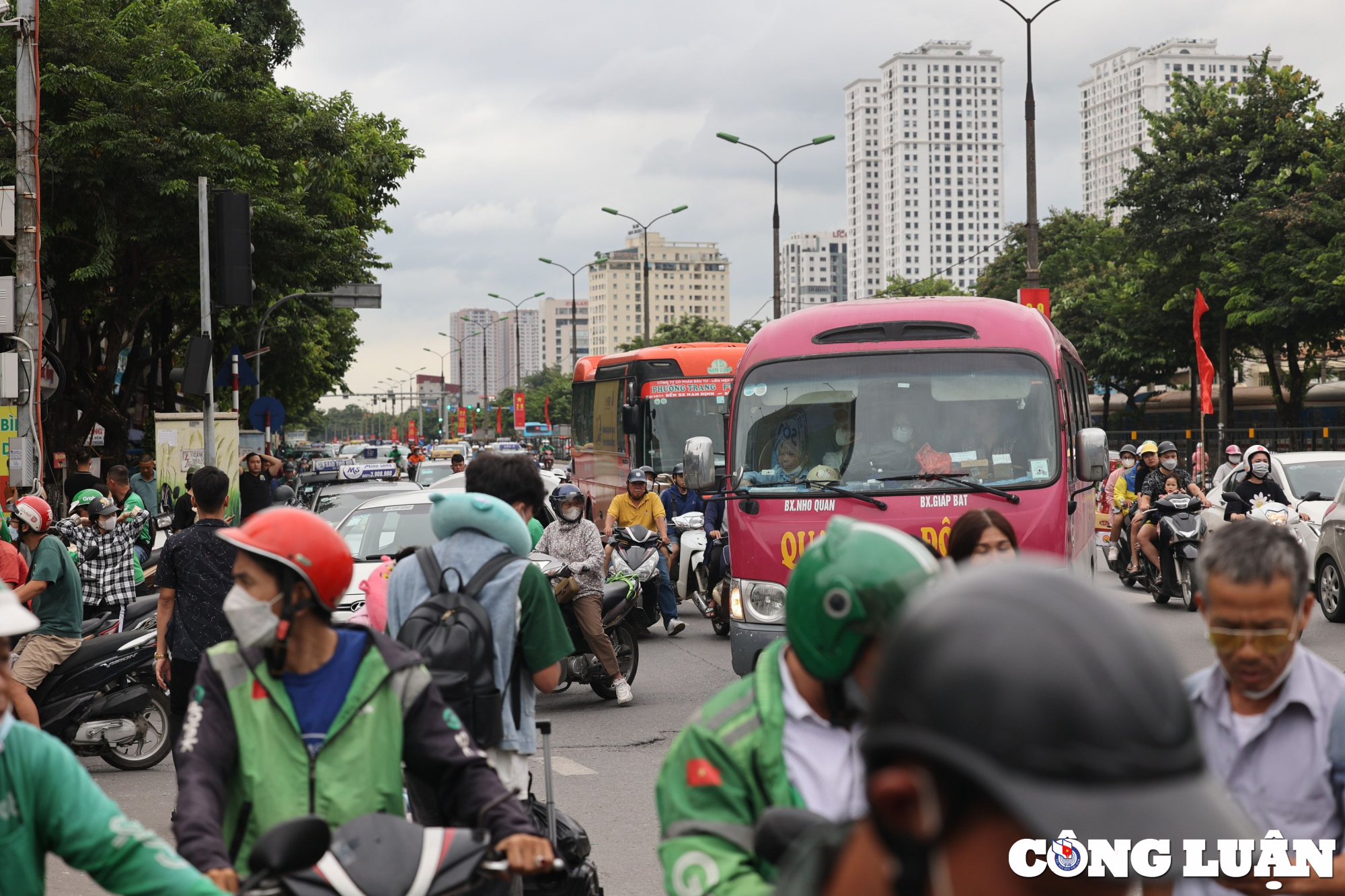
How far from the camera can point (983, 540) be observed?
382 centimetres

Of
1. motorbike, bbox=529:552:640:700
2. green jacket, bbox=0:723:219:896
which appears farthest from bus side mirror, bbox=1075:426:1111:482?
green jacket, bbox=0:723:219:896

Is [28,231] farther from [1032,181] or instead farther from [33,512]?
[1032,181]

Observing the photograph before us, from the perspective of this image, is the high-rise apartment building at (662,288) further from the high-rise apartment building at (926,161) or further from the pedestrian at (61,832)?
the pedestrian at (61,832)

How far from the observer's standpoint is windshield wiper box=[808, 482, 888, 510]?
8.24 m

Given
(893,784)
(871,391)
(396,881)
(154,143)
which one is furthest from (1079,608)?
(154,143)

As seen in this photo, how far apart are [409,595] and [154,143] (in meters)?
18.9

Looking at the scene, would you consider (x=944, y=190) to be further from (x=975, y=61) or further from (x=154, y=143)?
(x=154, y=143)

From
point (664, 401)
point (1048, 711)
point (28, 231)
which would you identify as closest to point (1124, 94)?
point (664, 401)

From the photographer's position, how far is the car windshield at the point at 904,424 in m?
8.55

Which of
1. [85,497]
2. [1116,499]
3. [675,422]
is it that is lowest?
[1116,499]

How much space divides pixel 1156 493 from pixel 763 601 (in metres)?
8.22

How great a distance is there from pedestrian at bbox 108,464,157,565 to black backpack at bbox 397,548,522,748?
8.14 metres

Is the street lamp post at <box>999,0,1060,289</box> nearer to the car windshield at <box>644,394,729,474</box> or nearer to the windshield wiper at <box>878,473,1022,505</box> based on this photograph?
the car windshield at <box>644,394,729,474</box>

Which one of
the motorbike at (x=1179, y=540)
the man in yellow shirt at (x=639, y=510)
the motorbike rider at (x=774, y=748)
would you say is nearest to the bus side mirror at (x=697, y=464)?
the man in yellow shirt at (x=639, y=510)
